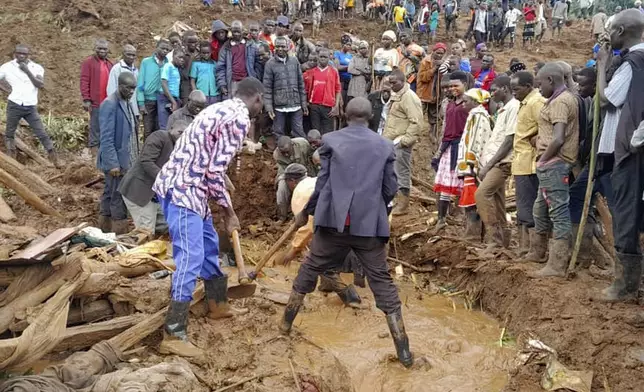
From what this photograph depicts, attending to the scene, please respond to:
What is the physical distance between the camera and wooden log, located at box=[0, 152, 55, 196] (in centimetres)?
859

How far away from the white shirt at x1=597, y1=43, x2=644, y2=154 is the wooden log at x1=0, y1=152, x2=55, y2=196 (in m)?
7.60

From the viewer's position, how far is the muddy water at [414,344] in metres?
4.74

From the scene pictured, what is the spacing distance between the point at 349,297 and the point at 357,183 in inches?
82.2

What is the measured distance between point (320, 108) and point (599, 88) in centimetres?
585

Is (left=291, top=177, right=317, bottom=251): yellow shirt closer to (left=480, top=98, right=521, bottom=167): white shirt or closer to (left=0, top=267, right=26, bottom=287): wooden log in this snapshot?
(left=480, top=98, right=521, bottom=167): white shirt

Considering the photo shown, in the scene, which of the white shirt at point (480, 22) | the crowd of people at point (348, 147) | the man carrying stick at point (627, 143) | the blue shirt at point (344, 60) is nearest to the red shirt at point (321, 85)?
the crowd of people at point (348, 147)

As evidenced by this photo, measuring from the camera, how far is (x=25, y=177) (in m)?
8.91

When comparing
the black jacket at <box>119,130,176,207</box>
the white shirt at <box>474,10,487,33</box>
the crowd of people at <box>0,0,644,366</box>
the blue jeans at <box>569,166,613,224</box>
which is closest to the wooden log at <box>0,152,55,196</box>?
the crowd of people at <box>0,0,644,366</box>

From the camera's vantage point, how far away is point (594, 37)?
20891mm

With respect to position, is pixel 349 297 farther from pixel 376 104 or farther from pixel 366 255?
pixel 376 104

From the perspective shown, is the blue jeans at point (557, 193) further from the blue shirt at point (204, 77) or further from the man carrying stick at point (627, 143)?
the blue shirt at point (204, 77)

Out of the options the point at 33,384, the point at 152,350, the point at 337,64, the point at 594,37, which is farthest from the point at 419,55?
the point at 594,37

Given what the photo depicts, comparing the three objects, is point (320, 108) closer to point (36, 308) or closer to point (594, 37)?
point (36, 308)

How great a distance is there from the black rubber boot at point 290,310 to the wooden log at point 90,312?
1342mm
